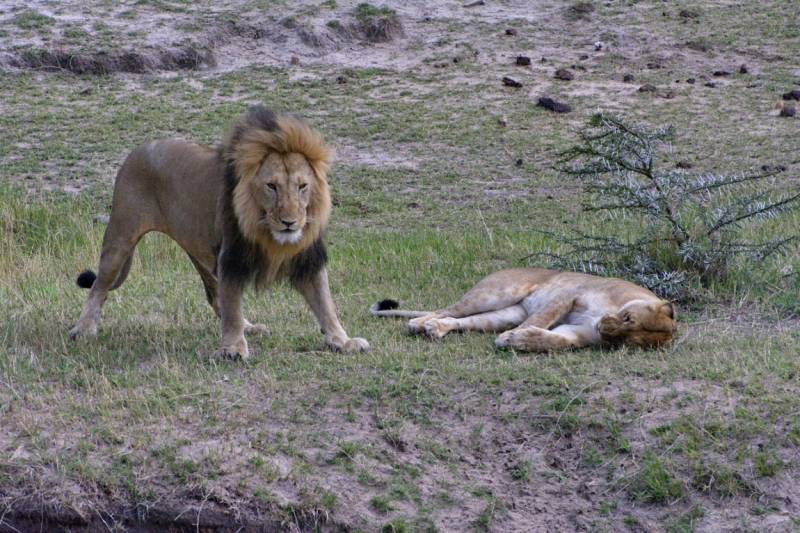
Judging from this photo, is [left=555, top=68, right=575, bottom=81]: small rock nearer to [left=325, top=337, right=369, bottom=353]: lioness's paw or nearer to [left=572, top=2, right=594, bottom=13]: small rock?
[left=572, top=2, right=594, bottom=13]: small rock

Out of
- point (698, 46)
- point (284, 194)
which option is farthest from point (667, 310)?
point (698, 46)

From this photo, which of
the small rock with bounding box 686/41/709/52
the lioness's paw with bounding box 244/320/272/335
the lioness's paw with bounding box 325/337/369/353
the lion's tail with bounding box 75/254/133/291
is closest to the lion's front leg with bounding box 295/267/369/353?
the lioness's paw with bounding box 325/337/369/353

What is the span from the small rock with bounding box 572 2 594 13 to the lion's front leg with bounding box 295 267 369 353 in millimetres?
8988

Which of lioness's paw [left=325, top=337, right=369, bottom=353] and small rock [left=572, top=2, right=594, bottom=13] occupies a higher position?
small rock [left=572, top=2, right=594, bottom=13]

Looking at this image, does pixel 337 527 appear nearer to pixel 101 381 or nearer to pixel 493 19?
pixel 101 381

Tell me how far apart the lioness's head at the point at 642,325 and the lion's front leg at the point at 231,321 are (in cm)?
178

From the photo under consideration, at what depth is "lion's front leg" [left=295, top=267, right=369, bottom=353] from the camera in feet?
16.0

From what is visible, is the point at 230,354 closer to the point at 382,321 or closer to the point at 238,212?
the point at 238,212

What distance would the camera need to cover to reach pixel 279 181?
444 cm

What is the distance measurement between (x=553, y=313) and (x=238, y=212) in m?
1.80

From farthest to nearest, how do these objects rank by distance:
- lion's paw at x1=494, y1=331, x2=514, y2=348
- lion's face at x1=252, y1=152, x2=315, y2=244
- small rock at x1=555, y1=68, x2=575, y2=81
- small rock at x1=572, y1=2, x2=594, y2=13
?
small rock at x1=572, y1=2, x2=594, y2=13, small rock at x1=555, y1=68, x2=575, y2=81, lion's paw at x1=494, y1=331, x2=514, y2=348, lion's face at x1=252, y1=152, x2=315, y2=244

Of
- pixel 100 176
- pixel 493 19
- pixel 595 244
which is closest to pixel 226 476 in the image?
pixel 595 244

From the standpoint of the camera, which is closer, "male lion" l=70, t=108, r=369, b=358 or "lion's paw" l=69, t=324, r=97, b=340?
"male lion" l=70, t=108, r=369, b=358

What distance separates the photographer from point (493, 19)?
12.8m
